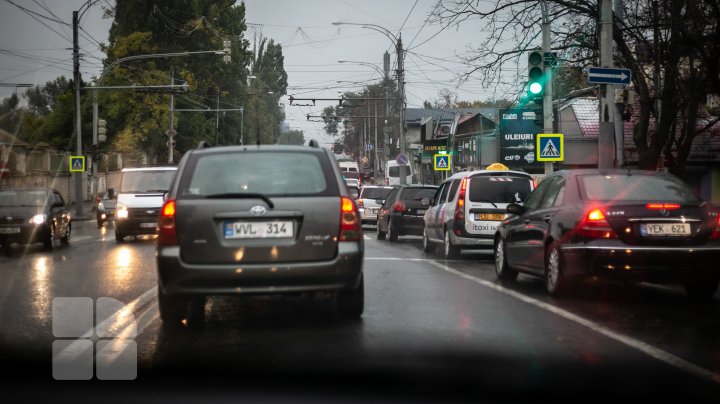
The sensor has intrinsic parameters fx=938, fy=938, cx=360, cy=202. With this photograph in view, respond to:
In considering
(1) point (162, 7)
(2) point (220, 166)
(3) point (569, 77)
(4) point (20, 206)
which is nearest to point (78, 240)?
(4) point (20, 206)

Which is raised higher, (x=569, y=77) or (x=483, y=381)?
(x=569, y=77)

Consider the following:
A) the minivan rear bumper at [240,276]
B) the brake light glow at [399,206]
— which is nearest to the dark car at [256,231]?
the minivan rear bumper at [240,276]

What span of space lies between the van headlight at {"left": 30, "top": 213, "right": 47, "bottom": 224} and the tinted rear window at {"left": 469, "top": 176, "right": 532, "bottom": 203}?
9259mm

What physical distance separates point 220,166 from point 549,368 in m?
3.39

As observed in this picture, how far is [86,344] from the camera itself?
762 cm

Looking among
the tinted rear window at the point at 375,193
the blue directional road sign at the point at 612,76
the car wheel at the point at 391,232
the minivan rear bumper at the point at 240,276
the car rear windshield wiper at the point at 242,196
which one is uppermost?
the blue directional road sign at the point at 612,76

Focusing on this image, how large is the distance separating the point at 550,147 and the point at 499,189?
4613 mm

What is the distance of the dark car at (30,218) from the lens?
64.7 ft

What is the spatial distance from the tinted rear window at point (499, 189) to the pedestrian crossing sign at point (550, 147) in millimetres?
4315

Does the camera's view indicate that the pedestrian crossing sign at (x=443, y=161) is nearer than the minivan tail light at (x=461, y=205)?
No

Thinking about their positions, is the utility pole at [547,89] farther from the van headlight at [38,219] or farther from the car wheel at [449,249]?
the van headlight at [38,219]

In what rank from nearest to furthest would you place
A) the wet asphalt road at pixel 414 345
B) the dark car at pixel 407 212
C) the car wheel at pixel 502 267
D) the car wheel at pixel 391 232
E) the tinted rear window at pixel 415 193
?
the wet asphalt road at pixel 414 345 → the car wheel at pixel 502 267 → the dark car at pixel 407 212 → the car wheel at pixel 391 232 → the tinted rear window at pixel 415 193

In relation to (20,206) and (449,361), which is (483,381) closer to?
(449,361)

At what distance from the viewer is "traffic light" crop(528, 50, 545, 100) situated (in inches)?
779
